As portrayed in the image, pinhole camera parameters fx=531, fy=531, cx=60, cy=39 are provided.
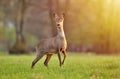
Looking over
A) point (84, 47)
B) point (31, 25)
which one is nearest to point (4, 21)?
point (31, 25)

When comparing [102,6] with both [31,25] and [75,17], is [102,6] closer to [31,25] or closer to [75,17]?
[75,17]

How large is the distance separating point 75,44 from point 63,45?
144ft

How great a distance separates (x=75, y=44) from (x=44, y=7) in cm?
559

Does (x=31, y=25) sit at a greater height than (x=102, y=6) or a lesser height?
lesser

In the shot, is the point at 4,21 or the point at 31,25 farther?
the point at 31,25

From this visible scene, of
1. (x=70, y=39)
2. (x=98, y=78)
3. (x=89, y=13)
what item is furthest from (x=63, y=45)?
(x=89, y=13)

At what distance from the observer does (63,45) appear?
672 inches

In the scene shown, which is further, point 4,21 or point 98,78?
point 4,21

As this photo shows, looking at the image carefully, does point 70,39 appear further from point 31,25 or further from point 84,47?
point 31,25

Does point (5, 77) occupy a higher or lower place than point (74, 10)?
higher

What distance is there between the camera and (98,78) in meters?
14.6

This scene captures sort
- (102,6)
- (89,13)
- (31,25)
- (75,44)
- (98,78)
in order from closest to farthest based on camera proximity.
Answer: (98,78) < (102,6) < (75,44) < (89,13) < (31,25)

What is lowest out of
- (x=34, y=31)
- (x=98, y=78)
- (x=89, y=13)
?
(x=34, y=31)

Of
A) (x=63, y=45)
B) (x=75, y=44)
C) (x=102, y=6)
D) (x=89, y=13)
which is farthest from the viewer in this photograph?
(x=89, y=13)
